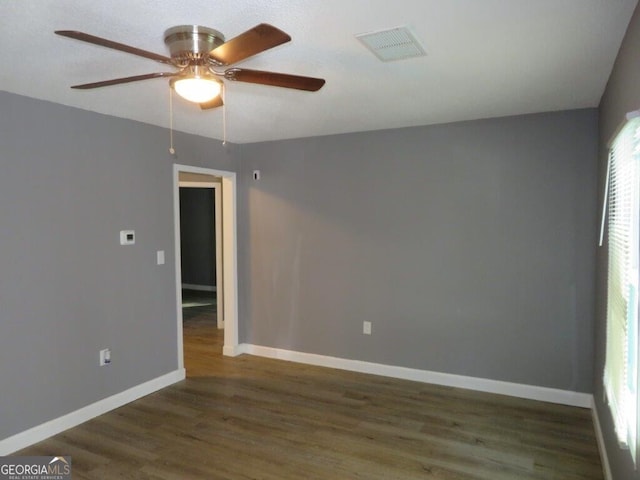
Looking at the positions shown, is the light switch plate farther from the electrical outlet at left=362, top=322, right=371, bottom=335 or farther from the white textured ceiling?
the electrical outlet at left=362, top=322, right=371, bottom=335

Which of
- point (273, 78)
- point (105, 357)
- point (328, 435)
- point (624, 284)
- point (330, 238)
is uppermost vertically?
point (273, 78)

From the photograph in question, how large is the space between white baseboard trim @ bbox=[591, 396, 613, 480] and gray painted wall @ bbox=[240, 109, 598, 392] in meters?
0.25

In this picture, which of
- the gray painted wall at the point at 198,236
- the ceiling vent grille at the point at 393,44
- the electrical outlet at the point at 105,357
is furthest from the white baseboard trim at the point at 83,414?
the gray painted wall at the point at 198,236

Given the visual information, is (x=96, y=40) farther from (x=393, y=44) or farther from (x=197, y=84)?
(x=393, y=44)

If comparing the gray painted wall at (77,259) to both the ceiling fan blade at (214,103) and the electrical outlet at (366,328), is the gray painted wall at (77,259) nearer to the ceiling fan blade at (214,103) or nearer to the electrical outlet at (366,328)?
the ceiling fan blade at (214,103)

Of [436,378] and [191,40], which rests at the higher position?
[191,40]

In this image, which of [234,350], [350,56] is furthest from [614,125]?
[234,350]

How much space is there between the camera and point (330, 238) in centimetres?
441

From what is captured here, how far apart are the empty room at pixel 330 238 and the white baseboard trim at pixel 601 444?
3 cm

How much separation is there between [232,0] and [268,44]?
25cm

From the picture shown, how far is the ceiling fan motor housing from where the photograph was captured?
6.18 ft

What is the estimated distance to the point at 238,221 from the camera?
4.89 metres

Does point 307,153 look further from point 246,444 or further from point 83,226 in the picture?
point 246,444

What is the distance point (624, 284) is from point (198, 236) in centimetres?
830
